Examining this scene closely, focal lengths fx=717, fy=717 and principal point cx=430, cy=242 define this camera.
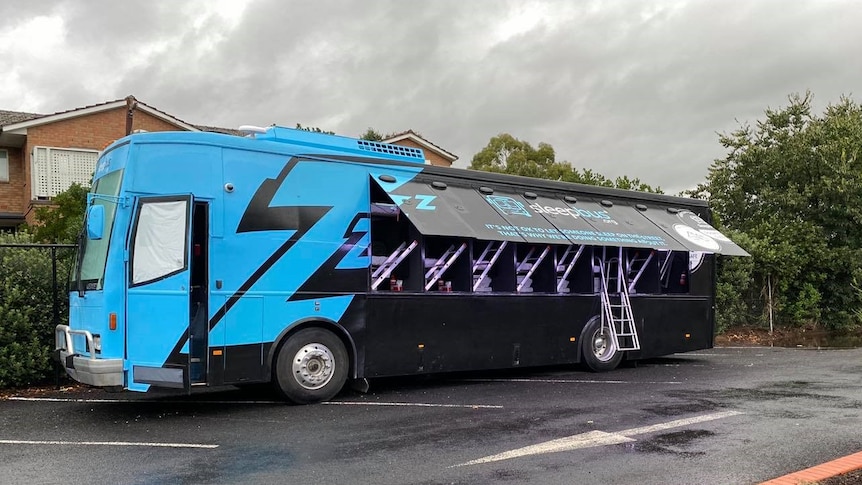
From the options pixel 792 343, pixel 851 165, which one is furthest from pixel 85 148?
pixel 851 165

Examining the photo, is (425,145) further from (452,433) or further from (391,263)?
(452,433)

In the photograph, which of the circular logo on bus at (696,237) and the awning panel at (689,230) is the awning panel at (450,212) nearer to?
the awning panel at (689,230)

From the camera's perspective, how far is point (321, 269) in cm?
896

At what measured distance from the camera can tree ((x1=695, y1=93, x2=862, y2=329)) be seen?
20.3 meters

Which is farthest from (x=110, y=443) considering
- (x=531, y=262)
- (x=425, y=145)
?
(x=425, y=145)

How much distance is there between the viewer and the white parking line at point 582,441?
6.40 metres

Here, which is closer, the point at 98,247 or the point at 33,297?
the point at 98,247

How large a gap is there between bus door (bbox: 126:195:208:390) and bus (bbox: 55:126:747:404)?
0.05 ft

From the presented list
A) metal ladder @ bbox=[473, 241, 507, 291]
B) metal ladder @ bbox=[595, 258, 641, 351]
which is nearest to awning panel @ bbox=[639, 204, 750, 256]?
metal ladder @ bbox=[595, 258, 641, 351]

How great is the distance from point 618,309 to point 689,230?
2.29 metres

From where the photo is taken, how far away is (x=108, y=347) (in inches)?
308

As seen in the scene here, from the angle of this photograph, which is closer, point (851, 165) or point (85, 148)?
point (851, 165)

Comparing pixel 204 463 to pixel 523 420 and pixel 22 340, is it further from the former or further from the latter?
pixel 22 340

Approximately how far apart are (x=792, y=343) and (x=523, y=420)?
540 inches
